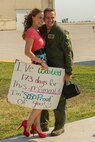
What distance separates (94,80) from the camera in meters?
12.3

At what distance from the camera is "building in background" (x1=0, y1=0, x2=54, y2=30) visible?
70.1 meters

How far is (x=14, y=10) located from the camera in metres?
71.4

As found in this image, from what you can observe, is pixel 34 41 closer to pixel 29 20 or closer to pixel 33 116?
pixel 29 20

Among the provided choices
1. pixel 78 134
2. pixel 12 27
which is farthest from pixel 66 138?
pixel 12 27

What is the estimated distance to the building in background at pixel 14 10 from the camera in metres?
70.1

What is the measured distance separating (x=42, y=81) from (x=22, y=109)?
274cm

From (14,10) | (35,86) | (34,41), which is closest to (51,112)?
(35,86)

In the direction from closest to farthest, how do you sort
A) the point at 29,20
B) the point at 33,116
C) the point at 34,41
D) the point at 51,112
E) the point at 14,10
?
the point at 34,41 → the point at 29,20 → the point at 33,116 → the point at 51,112 → the point at 14,10

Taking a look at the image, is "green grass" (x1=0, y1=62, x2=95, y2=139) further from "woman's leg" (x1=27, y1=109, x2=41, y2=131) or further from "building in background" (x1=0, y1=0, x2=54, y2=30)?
"building in background" (x1=0, y1=0, x2=54, y2=30)

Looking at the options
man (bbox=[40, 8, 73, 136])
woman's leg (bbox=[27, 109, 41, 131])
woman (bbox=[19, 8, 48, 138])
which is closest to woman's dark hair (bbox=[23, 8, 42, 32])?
woman (bbox=[19, 8, 48, 138])

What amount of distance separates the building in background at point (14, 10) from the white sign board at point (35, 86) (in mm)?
63020

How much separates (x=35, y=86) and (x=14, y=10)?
65991 mm

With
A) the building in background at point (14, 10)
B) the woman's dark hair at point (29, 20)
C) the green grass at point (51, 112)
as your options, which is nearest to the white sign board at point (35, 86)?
the woman's dark hair at point (29, 20)

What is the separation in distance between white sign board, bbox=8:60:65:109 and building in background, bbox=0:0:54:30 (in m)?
63.0
